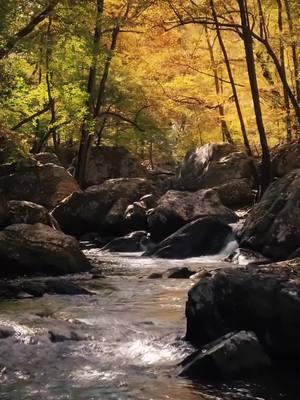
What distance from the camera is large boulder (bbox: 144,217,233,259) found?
1438 cm

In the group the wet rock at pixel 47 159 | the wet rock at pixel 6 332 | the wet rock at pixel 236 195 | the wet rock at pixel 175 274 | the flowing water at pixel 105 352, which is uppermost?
the wet rock at pixel 47 159

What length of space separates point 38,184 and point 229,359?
18242 millimetres

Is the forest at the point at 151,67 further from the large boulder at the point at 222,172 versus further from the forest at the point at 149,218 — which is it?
the large boulder at the point at 222,172

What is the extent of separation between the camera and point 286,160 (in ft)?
68.5

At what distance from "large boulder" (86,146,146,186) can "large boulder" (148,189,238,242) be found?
1207cm

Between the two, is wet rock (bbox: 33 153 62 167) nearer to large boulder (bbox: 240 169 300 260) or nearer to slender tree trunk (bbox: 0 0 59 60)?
slender tree trunk (bbox: 0 0 59 60)

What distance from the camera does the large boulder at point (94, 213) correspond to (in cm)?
1836

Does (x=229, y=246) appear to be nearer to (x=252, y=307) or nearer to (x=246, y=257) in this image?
(x=246, y=257)

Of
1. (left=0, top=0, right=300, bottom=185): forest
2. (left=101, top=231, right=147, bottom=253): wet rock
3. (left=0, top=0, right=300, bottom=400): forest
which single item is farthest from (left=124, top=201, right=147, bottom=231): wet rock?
(left=0, top=0, right=300, bottom=185): forest

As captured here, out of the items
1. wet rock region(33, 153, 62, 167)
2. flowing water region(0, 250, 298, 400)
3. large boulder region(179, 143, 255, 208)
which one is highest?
wet rock region(33, 153, 62, 167)

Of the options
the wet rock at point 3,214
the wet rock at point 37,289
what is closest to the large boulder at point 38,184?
the wet rock at point 3,214

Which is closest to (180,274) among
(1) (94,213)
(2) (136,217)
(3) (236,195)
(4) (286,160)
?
(2) (136,217)

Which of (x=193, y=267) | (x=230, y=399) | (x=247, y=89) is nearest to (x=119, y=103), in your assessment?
(x=247, y=89)

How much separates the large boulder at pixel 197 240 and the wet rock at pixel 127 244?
148 cm
